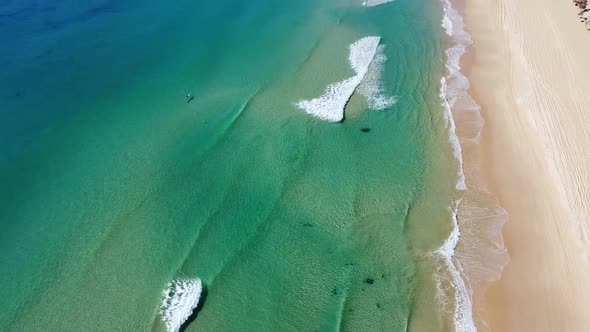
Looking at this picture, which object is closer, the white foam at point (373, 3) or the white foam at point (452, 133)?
the white foam at point (452, 133)

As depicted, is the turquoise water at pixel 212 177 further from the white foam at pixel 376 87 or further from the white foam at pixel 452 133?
the white foam at pixel 376 87

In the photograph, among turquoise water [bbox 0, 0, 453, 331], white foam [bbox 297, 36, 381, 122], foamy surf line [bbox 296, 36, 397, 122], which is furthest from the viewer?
foamy surf line [bbox 296, 36, 397, 122]

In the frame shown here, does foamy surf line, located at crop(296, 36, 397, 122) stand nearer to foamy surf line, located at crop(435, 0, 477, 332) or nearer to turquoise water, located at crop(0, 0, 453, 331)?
turquoise water, located at crop(0, 0, 453, 331)

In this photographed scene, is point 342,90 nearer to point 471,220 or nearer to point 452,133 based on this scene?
point 452,133

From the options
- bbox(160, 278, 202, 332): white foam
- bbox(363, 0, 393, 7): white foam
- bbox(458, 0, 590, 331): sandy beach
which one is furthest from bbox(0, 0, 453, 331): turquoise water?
bbox(363, 0, 393, 7): white foam

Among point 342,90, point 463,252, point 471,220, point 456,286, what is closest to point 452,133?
point 471,220

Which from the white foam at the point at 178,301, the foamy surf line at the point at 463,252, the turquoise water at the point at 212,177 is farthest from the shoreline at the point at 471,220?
the white foam at the point at 178,301

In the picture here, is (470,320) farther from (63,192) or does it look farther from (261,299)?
(63,192)
